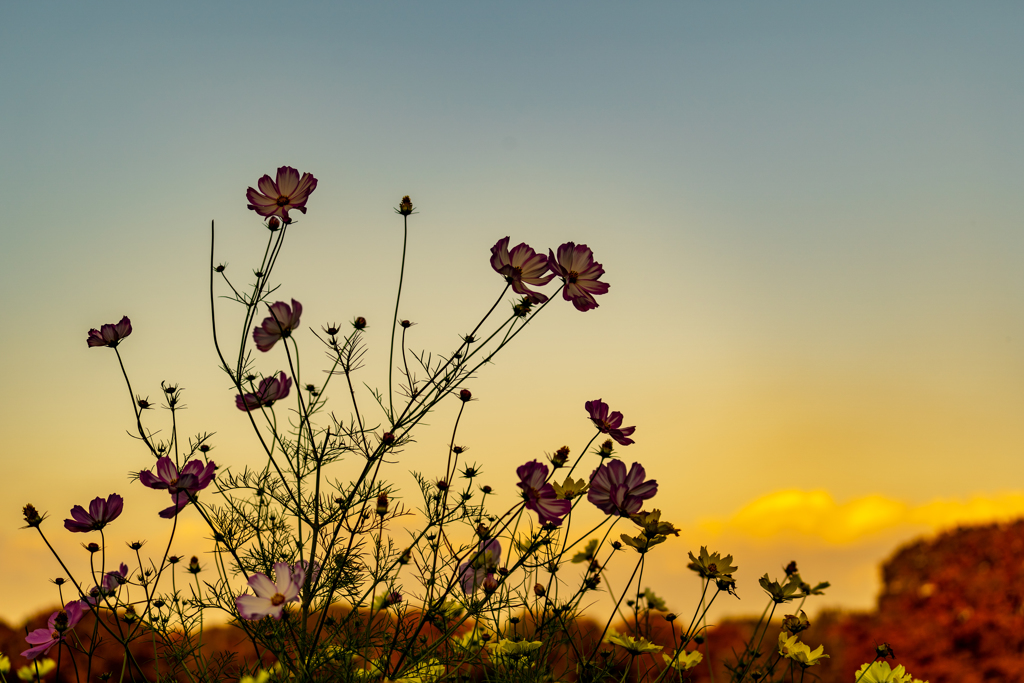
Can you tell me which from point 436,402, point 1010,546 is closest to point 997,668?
point 1010,546

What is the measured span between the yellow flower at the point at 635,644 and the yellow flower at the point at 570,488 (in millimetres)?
407

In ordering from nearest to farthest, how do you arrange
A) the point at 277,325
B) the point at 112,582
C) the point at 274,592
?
the point at 274,592 → the point at 277,325 → the point at 112,582

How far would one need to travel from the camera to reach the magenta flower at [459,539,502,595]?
1.74 meters

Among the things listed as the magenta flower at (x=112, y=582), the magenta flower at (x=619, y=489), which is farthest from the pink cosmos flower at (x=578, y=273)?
the magenta flower at (x=112, y=582)

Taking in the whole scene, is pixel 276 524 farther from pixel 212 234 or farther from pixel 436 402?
pixel 212 234

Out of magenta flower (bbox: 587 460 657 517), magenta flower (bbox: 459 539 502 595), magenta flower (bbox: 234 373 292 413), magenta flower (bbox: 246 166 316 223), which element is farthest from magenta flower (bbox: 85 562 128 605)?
magenta flower (bbox: 587 460 657 517)

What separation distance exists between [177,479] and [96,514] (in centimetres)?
29

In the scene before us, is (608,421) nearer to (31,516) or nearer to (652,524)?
(652,524)

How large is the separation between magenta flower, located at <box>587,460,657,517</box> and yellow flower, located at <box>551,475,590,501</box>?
8 cm

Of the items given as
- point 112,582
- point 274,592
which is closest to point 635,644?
point 274,592

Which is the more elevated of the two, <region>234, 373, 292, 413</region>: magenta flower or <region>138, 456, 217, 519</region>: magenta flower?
<region>234, 373, 292, 413</region>: magenta flower

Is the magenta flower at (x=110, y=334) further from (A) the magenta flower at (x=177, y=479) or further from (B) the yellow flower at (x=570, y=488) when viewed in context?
(B) the yellow flower at (x=570, y=488)

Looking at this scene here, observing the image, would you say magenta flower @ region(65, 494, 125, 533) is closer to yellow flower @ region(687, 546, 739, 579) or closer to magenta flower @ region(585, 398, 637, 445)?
magenta flower @ region(585, 398, 637, 445)

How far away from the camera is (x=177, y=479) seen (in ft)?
5.35
